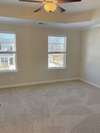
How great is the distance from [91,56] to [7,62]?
10.8ft

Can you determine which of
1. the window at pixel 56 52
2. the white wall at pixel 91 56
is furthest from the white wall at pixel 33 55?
the white wall at pixel 91 56

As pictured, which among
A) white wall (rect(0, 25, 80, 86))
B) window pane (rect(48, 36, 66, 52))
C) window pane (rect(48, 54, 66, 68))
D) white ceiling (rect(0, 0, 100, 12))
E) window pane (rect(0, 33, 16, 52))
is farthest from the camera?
window pane (rect(48, 54, 66, 68))

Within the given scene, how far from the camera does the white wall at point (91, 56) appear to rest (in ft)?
18.6

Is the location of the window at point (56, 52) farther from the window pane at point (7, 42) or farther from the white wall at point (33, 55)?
the window pane at point (7, 42)

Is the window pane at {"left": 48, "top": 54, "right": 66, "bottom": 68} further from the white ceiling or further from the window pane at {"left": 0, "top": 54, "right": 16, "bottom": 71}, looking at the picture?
the white ceiling

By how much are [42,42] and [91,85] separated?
Result: 258cm

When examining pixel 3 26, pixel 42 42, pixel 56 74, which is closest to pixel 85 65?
pixel 56 74

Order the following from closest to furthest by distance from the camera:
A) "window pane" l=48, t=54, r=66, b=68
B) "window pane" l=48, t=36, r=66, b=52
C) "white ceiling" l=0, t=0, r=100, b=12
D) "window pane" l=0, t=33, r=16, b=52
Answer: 1. "white ceiling" l=0, t=0, r=100, b=12
2. "window pane" l=0, t=33, r=16, b=52
3. "window pane" l=48, t=36, r=66, b=52
4. "window pane" l=48, t=54, r=66, b=68

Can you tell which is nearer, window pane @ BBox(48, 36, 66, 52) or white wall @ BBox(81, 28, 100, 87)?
white wall @ BBox(81, 28, 100, 87)

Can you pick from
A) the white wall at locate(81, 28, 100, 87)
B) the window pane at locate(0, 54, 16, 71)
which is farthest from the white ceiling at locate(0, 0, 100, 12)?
the window pane at locate(0, 54, 16, 71)

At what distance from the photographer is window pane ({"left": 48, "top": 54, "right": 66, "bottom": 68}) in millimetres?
6312

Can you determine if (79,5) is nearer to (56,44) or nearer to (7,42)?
(56,44)

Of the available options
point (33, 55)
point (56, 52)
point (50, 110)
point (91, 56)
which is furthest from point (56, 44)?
point (50, 110)

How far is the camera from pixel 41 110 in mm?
3617
